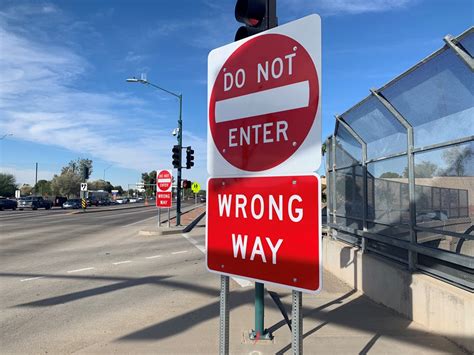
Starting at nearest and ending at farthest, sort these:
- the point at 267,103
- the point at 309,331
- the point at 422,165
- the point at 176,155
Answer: the point at 267,103 < the point at 309,331 < the point at 422,165 < the point at 176,155

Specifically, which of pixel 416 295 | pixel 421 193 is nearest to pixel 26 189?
pixel 421 193

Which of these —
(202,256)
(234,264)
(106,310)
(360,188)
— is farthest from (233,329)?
(202,256)

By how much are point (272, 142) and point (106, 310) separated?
458 centimetres

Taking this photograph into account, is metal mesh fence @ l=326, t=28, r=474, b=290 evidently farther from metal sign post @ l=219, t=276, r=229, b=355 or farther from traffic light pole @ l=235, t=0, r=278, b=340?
metal sign post @ l=219, t=276, r=229, b=355

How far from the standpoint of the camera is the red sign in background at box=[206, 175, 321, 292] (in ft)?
6.79

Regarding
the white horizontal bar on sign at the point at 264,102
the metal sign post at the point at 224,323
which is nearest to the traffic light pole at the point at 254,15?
the white horizontal bar on sign at the point at 264,102

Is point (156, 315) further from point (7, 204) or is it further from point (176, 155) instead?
point (7, 204)

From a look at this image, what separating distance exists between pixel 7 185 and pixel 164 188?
302 feet

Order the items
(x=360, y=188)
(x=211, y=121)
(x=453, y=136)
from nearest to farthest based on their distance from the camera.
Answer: (x=211, y=121), (x=453, y=136), (x=360, y=188)

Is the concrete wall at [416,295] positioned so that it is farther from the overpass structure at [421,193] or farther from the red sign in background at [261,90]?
the red sign in background at [261,90]

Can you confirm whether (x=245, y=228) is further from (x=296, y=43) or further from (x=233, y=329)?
(x=233, y=329)

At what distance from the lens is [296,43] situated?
2246 mm

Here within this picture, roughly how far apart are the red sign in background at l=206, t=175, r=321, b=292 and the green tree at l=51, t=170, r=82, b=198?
96006mm

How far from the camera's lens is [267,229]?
7.37 ft
